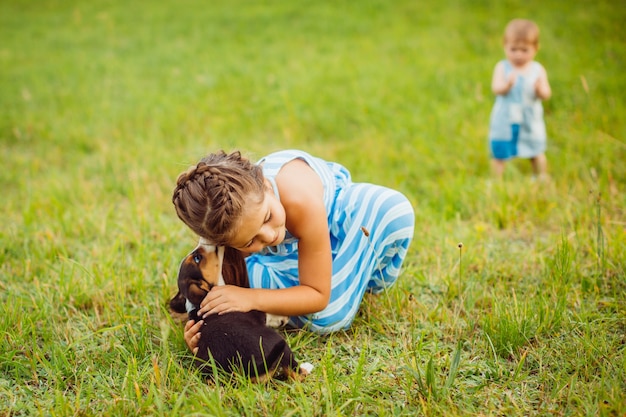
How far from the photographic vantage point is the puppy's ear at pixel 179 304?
2.35 m

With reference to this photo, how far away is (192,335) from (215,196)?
0.62 meters

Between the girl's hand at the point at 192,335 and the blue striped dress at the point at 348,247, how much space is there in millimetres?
450

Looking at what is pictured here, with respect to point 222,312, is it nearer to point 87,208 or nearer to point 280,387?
point 280,387

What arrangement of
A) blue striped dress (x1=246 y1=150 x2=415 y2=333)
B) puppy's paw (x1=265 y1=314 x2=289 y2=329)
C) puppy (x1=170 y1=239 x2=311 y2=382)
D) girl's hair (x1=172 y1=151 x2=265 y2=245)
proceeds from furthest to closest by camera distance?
blue striped dress (x1=246 y1=150 x2=415 y2=333), puppy's paw (x1=265 y1=314 x2=289 y2=329), puppy (x1=170 y1=239 x2=311 y2=382), girl's hair (x1=172 y1=151 x2=265 y2=245)

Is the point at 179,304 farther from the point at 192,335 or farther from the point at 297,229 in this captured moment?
the point at 297,229

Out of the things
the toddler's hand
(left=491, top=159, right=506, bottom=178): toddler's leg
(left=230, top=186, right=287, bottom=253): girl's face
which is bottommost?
(left=491, top=159, right=506, bottom=178): toddler's leg

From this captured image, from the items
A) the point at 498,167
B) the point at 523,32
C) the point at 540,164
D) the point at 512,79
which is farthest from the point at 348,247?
the point at 523,32

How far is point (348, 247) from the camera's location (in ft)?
8.11

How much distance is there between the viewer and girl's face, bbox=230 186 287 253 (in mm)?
1949

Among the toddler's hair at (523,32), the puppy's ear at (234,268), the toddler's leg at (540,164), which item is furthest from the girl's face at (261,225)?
the toddler's hair at (523,32)

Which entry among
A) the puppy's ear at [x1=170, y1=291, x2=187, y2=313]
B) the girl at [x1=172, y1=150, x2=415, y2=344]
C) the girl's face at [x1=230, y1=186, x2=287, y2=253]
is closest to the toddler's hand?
the girl at [x1=172, y1=150, x2=415, y2=344]

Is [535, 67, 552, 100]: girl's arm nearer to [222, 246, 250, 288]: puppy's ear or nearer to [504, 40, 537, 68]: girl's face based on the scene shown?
[504, 40, 537, 68]: girl's face

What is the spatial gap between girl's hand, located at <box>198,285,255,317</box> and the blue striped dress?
32 cm

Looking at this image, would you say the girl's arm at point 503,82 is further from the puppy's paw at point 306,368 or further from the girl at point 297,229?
the puppy's paw at point 306,368
